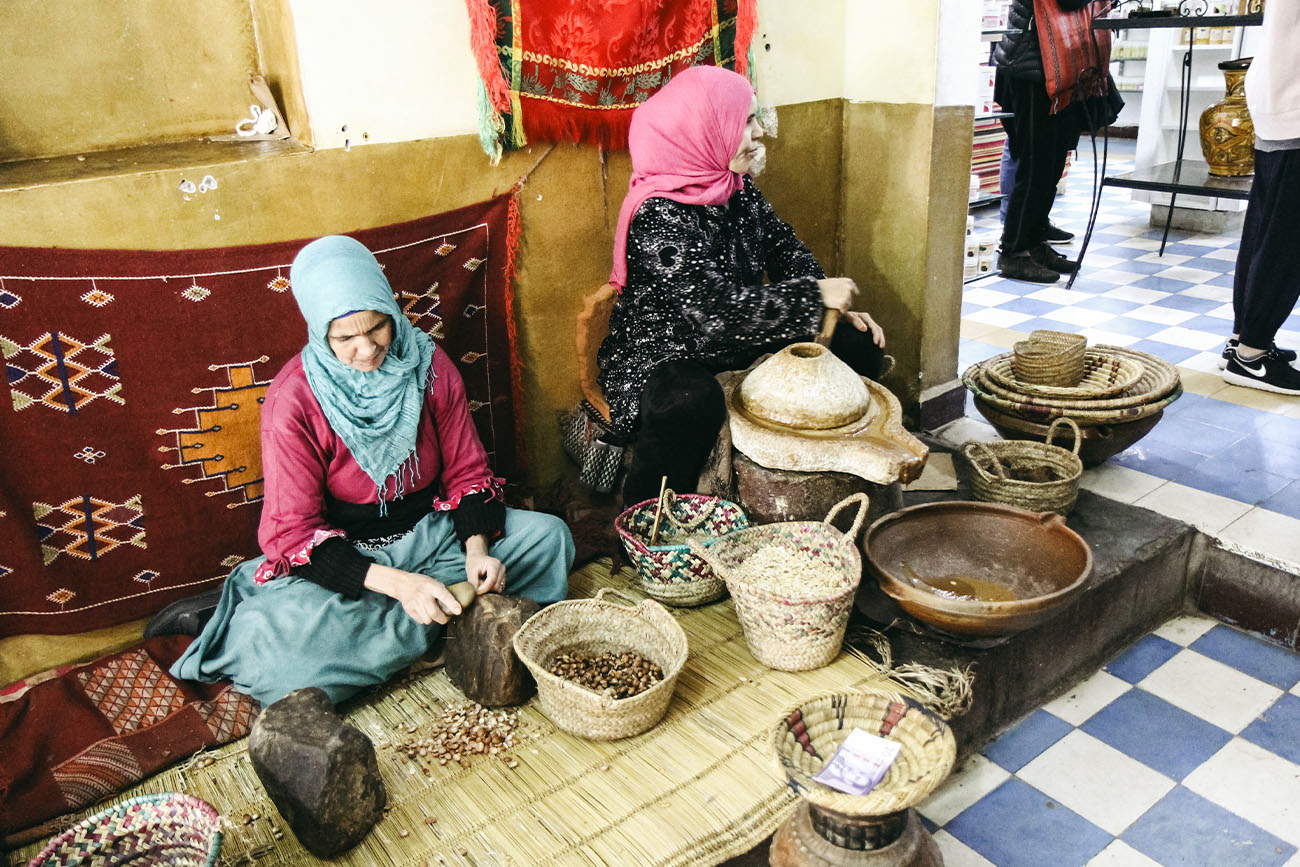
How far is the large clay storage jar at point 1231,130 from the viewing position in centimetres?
490

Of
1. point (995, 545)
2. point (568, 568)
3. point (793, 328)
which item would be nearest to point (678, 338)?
point (793, 328)

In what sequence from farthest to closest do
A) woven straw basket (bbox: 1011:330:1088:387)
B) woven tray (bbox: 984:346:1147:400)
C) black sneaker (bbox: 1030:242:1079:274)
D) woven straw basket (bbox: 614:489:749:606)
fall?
black sneaker (bbox: 1030:242:1079:274), woven straw basket (bbox: 1011:330:1088:387), woven tray (bbox: 984:346:1147:400), woven straw basket (bbox: 614:489:749:606)

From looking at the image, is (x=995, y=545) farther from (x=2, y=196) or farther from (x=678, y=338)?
(x=2, y=196)

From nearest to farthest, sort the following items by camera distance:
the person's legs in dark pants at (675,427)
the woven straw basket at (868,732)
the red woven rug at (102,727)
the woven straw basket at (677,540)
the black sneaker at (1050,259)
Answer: the woven straw basket at (868,732) → the red woven rug at (102,727) → the woven straw basket at (677,540) → the person's legs in dark pants at (675,427) → the black sneaker at (1050,259)

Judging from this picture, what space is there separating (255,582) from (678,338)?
136 centimetres

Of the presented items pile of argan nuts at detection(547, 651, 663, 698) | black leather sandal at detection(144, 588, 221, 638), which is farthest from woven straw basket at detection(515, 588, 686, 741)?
black leather sandal at detection(144, 588, 221, 638)

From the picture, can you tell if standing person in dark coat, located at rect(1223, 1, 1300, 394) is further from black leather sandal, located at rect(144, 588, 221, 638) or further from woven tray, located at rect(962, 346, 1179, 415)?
black leather sandal, located at rect(144, 588, 221, 638)

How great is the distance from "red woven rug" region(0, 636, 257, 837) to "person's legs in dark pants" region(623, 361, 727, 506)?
1191mm

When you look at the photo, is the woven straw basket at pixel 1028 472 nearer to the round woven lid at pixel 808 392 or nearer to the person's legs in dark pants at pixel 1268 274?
the round woven lid at pixel 808 392

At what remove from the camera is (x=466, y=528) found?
2.60m

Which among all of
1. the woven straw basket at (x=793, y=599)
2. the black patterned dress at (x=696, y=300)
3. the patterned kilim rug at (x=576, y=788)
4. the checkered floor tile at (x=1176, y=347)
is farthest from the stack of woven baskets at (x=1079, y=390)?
the patterned kilim rug at (x=576, y=788)

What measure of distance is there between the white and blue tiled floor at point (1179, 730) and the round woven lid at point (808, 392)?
95 centimetres

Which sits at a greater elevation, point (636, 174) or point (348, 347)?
point (636, 174)

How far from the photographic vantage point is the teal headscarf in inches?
88.7
